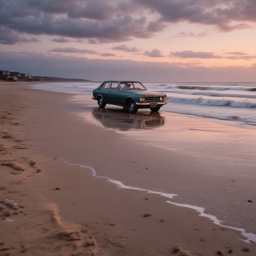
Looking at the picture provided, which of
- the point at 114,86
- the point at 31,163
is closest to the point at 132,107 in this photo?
the point at 114,86

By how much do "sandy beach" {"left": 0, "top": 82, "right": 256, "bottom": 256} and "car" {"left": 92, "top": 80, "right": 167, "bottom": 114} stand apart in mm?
6808

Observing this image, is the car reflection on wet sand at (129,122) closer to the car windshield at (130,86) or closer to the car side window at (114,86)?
the car windshield at (130,86)


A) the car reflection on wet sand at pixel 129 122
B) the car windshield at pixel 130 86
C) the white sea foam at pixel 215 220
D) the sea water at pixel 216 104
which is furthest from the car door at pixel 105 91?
the white sea foam at pixel 215 220

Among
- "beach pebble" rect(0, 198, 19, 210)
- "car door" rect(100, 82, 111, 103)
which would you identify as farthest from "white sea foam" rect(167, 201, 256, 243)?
"car door" rect(100, 82, 111, 103)

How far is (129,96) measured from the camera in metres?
13.6

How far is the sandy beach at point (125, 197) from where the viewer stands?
234 centimetres

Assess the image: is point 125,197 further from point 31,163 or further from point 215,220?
point 31,163

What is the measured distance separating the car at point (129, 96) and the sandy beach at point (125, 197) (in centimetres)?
681

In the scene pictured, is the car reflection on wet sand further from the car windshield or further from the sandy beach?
the car windshield

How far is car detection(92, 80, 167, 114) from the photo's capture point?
516 inches

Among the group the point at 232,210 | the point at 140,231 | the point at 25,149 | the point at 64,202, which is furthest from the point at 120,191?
the point at 25,149

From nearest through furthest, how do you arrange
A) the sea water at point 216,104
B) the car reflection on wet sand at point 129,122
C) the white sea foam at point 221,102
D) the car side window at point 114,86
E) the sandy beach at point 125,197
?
the sandy beach at point 125,197 < the car reflection on wet sand at point 129,122 < the sea water at point 216,104 < the car side window at point 114,86 < the white sea foam at point 221,102

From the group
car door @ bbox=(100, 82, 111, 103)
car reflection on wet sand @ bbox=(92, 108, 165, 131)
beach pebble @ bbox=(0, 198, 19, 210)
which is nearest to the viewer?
beach pebble @ bbox=(0, 198, 19, 210)

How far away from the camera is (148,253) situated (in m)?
2.22
